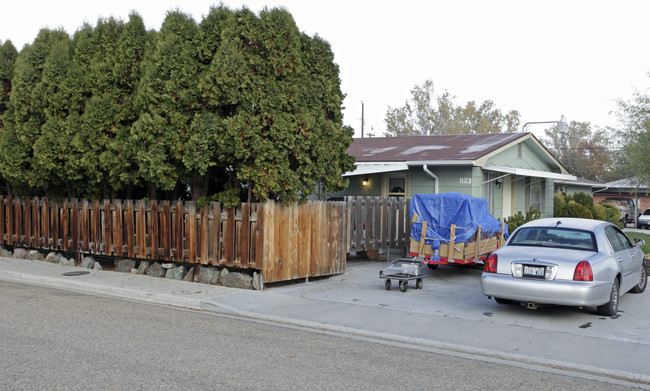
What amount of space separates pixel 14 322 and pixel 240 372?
4.06 metres

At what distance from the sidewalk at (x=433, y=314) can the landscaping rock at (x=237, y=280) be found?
283 mm

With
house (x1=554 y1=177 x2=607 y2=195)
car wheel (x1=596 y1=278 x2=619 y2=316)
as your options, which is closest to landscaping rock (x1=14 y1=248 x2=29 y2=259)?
car wheel (x1=596 y1=278 x2=619 y2=316)

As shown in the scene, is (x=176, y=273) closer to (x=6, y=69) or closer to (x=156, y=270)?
(x=156, y=270)

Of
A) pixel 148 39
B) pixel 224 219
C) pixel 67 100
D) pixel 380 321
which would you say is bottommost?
pixel 380 321

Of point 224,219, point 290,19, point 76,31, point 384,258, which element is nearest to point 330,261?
point 224,219

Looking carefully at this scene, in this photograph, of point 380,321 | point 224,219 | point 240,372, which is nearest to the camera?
point 240,372

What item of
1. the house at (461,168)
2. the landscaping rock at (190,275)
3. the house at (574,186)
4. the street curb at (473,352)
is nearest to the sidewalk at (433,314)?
the street curb at (473,352)

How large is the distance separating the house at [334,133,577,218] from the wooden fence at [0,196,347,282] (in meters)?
4.84

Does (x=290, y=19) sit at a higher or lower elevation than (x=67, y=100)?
higher

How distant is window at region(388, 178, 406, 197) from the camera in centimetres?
1891

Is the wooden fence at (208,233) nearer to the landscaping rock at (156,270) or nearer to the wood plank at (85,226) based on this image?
the wood plank at (85,226)

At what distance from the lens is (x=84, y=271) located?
13.2m

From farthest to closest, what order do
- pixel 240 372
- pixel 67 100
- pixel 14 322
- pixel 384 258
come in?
pixel 384 258
pixel 67 100
pixel 14 322
pixel 240 372

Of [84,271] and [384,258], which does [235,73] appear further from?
[384,258]
